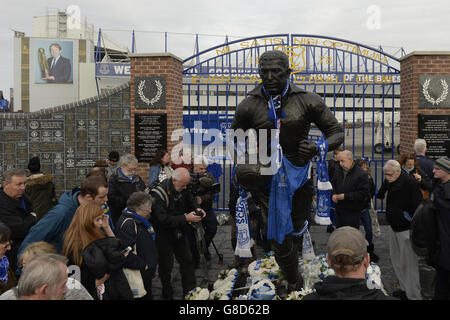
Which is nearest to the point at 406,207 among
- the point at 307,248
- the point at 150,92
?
the point at 307,248

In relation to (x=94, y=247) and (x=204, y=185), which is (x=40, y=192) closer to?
(x=204, y=185)

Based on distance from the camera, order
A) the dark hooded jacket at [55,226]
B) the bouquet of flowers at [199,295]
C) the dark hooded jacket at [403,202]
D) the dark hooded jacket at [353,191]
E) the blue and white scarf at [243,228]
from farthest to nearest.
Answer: the dark hooded jacket at [353,191] < the dark hooded jacket at [403,202] < the blue and white scarf at [243,228] < the bouquet of flowers at [199,295] < the dark hooded jacket at [55,226]

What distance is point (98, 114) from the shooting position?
823cm

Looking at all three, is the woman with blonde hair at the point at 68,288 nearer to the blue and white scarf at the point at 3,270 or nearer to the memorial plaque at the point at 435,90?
the blue and white scarf at the point at 3,270

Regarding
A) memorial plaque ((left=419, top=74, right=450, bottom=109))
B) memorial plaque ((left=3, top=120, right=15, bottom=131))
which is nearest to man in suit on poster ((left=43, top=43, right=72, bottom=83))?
memorial plaque ((left=3, top=120, right=15, bottom=131))

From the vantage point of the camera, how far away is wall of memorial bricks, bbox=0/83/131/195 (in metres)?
8.20

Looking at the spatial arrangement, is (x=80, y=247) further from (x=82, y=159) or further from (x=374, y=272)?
(x=82, y=159)

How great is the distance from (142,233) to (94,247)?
70 centimetres

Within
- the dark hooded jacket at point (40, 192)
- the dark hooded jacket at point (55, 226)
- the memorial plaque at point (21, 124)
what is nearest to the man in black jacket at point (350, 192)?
the dark hooded jacket at point (55, 226)

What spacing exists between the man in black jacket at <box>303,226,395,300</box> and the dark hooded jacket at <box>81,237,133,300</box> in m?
1.57

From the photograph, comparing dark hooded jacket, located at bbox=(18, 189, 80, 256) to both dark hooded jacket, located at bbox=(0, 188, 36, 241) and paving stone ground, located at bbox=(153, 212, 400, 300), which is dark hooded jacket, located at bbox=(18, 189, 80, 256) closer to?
dark hooded jacket, located at bbox=(0, 188, 36, 241)

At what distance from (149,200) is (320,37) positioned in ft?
19.4

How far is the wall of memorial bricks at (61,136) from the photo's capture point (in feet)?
26.9

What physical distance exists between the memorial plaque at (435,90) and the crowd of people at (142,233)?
73.5 inches
